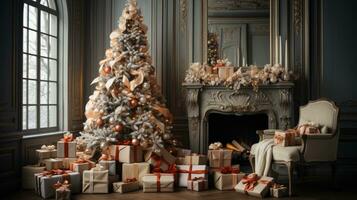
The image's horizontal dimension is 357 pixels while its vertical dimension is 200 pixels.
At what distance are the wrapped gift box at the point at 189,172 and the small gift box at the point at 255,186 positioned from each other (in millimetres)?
444

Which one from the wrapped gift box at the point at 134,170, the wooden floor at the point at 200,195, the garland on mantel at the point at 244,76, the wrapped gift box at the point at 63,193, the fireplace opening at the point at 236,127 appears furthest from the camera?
the fireplace opening at the point at 236,127

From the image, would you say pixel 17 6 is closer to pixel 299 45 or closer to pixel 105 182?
pixel 105 182

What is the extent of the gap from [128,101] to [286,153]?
2026 mm

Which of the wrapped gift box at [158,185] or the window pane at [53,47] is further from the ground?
the window pane at [53,47]

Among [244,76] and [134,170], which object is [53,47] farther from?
[244,76]

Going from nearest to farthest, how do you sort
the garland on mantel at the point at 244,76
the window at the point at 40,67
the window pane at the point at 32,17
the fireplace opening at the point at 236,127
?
the window at the point at 40,67 < the window pane at the point at 32,17 < the garland on mantel at the point at 244,76 < the fireplace opening at the point at 236,127

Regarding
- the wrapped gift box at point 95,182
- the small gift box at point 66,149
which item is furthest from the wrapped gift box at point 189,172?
the small gift box at point 66,149

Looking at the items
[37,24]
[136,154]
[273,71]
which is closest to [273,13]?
[273,71]

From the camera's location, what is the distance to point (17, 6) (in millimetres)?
5195

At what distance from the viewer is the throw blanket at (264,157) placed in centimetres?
517

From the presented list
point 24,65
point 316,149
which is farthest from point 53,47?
point 316,149

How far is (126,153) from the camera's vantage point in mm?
5371

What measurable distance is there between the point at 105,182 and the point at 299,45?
134 inches

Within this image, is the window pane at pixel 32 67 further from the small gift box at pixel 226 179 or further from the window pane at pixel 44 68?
the small gift box at pixel 226 179
